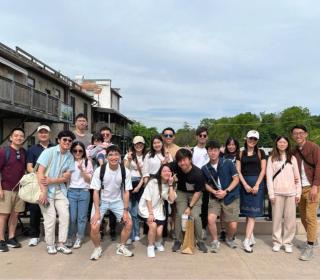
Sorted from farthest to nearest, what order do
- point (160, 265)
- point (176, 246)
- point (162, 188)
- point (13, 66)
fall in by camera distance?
point (13, 66) < point (162, 188) < point (176, 246) < point (160, 265)

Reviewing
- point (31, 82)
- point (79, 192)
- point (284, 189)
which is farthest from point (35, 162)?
point (31, 82)

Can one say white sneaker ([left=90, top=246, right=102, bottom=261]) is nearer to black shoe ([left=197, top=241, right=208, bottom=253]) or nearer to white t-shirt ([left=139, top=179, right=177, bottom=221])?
white t-shirt ([left=139, top=179, right=177, bottom=221])

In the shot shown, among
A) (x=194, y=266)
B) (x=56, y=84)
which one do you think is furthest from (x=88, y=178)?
(x=56, y=84)

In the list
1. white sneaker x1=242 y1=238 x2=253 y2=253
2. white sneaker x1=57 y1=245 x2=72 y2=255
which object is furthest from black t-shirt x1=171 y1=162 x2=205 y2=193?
white sneaker x1=57 y1=245 x2=72 y2=255

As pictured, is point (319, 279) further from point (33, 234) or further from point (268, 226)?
point (33, 234)

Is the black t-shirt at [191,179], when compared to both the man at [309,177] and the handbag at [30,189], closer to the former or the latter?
the man at [309,177]

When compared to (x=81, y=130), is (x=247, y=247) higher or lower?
lower

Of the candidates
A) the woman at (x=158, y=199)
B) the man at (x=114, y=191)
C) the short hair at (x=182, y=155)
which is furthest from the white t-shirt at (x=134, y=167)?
the short hair at (x=182, y=155)

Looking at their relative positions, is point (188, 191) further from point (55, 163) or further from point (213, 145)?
point (55, 163)

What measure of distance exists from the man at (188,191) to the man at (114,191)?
30.1 inches

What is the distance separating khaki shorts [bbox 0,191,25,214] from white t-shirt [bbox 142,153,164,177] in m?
1.97

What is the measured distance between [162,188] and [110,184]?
32.5 inches

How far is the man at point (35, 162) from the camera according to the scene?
6.27 meters

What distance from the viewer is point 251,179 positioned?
20.4 feet
